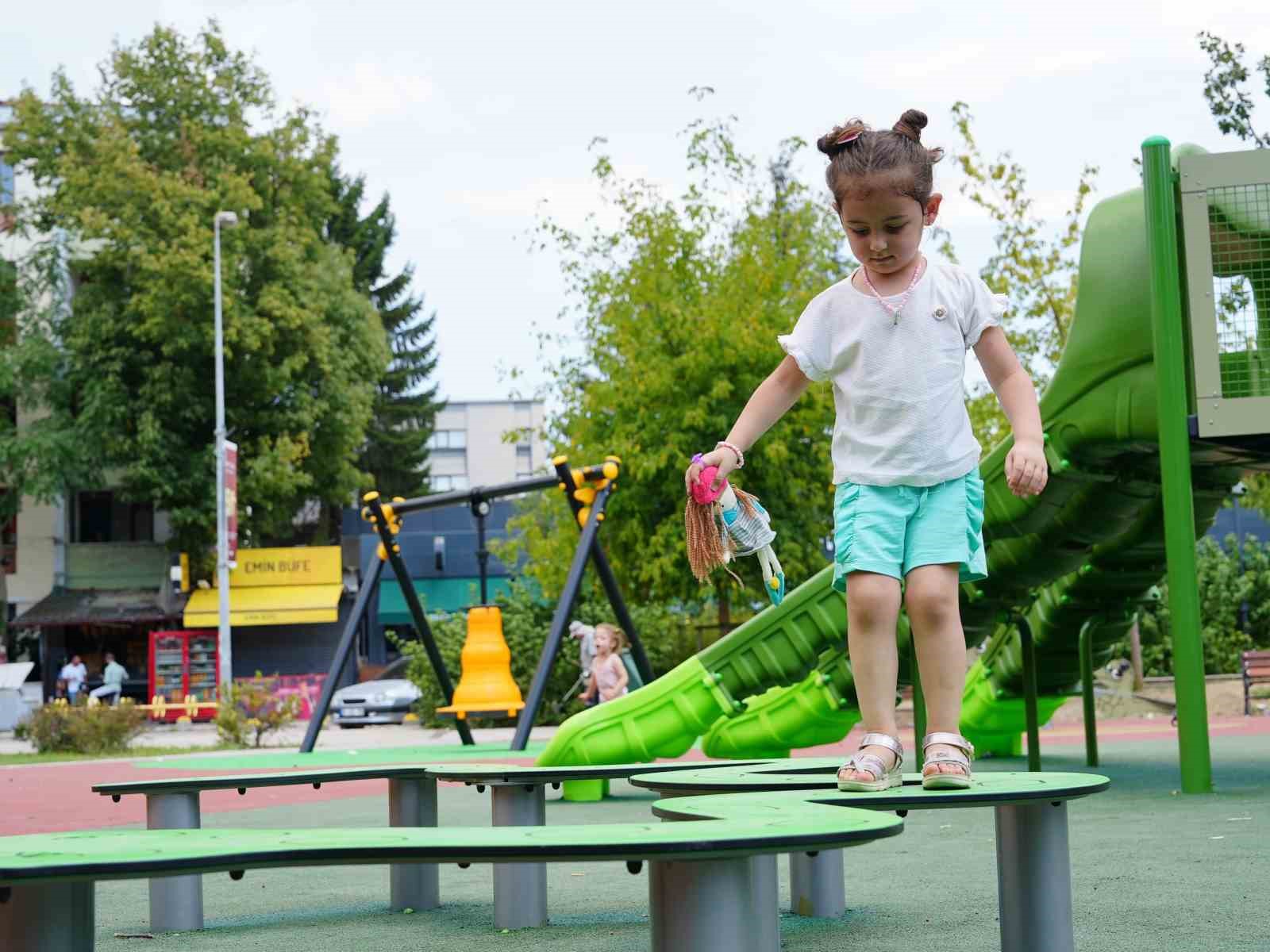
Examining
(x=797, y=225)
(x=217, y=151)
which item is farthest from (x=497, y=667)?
(x=217, y=151)

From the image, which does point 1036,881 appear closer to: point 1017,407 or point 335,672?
point 1017,407

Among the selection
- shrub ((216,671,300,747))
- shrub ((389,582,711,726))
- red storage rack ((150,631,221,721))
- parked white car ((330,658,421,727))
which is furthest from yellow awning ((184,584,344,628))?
shrub ((216,671,300,747))

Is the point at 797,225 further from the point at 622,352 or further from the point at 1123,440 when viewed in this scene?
the point at 1123,440

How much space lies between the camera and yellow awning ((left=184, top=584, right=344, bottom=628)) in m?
36.8

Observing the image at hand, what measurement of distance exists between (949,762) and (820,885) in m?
1.19

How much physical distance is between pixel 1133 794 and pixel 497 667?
6585 mm

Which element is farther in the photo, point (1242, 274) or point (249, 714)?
point (249, 714)

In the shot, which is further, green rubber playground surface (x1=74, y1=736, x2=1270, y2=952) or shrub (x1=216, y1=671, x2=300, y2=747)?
shrub (x1=216, y1=671, x2=300, y2=747)

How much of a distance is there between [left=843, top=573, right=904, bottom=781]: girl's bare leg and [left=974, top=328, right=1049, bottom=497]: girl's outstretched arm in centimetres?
41

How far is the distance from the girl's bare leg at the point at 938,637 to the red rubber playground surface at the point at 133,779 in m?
6.04

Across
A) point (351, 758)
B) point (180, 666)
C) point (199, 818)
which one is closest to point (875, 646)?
point (199, 818)

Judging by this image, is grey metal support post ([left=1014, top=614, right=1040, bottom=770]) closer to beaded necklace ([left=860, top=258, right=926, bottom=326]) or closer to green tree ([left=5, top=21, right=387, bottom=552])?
beaded necklace ([left=860, top=258, right=926, bottom=326])

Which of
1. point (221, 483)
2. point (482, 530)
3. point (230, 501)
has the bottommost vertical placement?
point (482, 530)

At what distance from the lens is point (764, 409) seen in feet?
13.6
